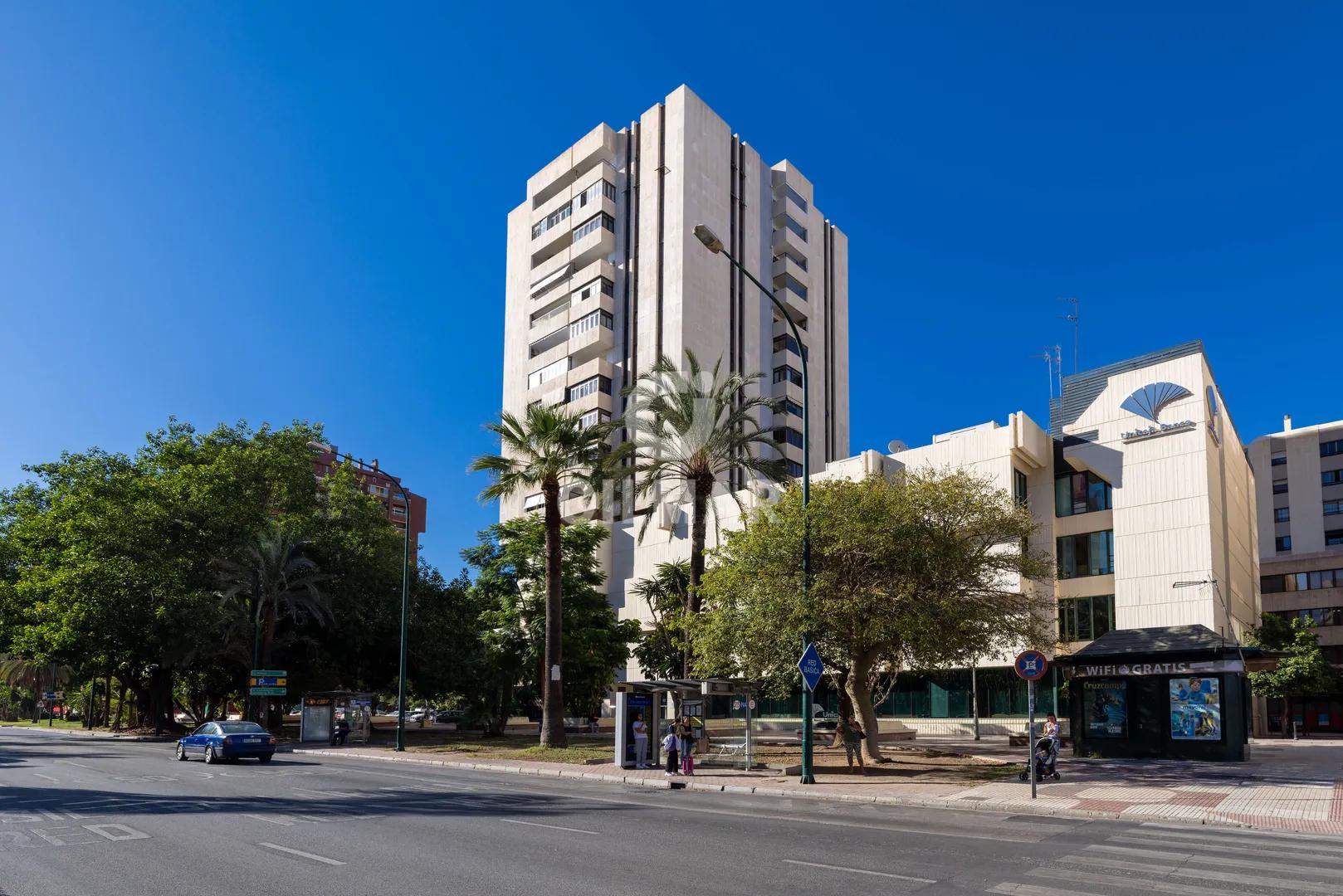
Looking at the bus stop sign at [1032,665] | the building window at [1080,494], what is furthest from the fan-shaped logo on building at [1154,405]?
the bus stop sign at [1032,665]

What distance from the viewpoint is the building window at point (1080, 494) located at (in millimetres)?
49406

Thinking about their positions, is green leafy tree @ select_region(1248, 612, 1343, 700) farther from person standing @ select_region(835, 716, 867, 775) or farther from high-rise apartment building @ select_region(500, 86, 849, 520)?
person standing @ select_region(835, 716, 867, 775)

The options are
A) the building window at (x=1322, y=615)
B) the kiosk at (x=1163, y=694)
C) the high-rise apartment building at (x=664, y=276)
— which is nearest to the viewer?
the kiosk at (x=1163, y=694)

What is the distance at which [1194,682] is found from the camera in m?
26.4

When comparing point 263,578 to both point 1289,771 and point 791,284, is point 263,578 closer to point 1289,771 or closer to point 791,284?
point 1289,771

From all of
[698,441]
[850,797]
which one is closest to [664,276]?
[698,441]

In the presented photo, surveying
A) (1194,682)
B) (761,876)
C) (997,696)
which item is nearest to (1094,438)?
(997,696)

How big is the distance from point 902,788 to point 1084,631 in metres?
32.3

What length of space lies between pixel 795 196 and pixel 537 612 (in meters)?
53.1

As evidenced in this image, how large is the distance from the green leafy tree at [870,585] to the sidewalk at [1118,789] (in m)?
3.45

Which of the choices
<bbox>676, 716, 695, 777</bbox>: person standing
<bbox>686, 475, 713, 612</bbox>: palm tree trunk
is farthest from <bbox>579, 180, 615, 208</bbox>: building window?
<bbox>676, 716, 695, 777</bbox>: person standing

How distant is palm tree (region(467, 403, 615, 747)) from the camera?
113ft

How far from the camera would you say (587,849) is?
12164 mm

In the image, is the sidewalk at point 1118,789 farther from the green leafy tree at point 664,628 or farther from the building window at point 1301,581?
the building window at point 1301,581
